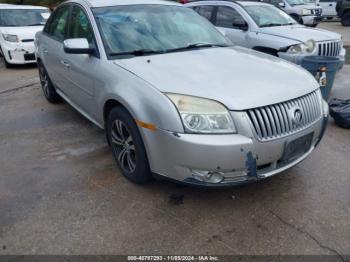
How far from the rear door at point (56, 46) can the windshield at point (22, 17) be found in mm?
5006

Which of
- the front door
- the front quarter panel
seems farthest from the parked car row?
the front quarter panel

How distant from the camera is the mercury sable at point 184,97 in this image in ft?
8.66

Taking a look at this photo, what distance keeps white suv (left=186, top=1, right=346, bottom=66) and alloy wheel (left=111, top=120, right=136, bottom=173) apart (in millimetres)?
3313

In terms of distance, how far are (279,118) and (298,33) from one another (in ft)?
14.4

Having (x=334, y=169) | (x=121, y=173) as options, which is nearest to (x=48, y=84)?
(x=121, y=173)

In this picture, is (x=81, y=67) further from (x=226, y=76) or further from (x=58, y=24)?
(x=226, y=76)

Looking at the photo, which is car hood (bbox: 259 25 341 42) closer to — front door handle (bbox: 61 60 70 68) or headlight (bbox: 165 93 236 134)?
front door handle (bbox: 61 60 70 68)

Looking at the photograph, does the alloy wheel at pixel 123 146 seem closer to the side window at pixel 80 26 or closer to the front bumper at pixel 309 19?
the side window at pixel 80 26

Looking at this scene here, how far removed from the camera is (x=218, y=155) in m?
2.59

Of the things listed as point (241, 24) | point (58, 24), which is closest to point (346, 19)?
point (241, 24)

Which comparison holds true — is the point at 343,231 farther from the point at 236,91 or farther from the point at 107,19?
the point at 107,19

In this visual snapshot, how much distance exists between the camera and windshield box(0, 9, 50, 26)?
385 inches

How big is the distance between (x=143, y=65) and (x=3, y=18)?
8.25m

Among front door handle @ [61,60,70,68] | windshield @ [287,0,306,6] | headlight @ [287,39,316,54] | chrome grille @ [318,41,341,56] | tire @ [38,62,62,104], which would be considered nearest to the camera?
front door handle @ [61,60,70,68]
